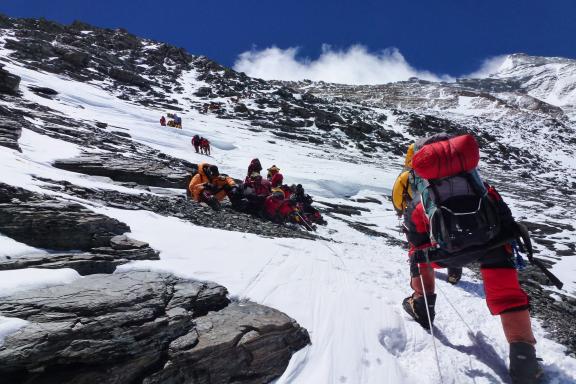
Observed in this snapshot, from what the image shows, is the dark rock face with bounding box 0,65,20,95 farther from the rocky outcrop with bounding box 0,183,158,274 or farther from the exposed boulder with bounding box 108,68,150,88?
the exposed boulder with bounding box 108,68,150,88

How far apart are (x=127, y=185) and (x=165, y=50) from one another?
223 feet

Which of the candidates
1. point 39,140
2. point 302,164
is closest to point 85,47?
point 302,164

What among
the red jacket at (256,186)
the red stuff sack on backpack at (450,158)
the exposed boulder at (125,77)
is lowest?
the red jacket at (256,186)

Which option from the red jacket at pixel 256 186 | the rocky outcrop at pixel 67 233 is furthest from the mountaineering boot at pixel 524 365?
the red jacket at pixel 256 186

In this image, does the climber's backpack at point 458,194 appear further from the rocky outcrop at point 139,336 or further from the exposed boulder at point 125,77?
the exposed boulder at point 125,77

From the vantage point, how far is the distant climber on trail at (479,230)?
118 inches

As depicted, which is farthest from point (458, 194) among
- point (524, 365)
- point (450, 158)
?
point (524, 365)

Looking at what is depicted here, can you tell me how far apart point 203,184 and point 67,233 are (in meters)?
5.56

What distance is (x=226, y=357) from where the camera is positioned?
9.25 feet

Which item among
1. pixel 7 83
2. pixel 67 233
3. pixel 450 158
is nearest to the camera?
pixel 450 158

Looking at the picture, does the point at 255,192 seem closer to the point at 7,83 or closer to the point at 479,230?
the point at 479,230

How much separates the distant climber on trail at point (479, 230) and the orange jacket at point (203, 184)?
721 centimetres

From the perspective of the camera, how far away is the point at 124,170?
10.5 metres

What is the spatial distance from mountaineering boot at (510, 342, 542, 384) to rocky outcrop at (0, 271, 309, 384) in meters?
1.61
